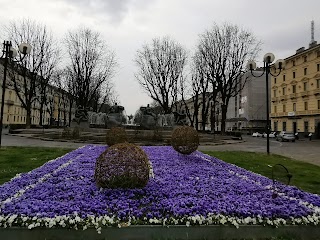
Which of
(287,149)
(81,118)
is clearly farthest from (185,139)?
(81,118)

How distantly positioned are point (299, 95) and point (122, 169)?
195 feet

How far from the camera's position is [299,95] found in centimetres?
5816

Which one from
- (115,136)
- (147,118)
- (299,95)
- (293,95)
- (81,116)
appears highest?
(293,95)

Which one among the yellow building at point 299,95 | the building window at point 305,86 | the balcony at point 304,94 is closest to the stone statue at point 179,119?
the yellow building at point 299,95

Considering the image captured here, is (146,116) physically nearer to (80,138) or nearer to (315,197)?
(80,138)

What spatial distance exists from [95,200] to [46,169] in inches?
185

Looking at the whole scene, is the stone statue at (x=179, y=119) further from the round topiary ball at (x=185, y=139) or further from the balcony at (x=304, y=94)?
the balcony at (x=304, y=94)

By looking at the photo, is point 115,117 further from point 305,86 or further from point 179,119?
point 305,86

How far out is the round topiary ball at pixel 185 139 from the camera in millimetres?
12953

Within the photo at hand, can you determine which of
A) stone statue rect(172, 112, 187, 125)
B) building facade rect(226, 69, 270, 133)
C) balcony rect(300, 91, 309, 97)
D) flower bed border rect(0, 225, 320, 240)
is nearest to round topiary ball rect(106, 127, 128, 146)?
flower bed border rect(0, 225, 320, 240)

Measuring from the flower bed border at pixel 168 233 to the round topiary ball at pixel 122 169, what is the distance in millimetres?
2094

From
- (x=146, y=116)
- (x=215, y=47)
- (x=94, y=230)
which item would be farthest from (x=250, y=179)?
(x=215, y=47)

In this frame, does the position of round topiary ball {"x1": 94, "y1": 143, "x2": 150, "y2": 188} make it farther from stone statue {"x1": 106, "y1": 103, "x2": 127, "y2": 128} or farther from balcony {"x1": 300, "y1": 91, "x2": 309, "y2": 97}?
balcony {"x1": 300, "y1": 91, "x2": 309, "y2": 97}

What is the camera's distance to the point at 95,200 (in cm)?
575
